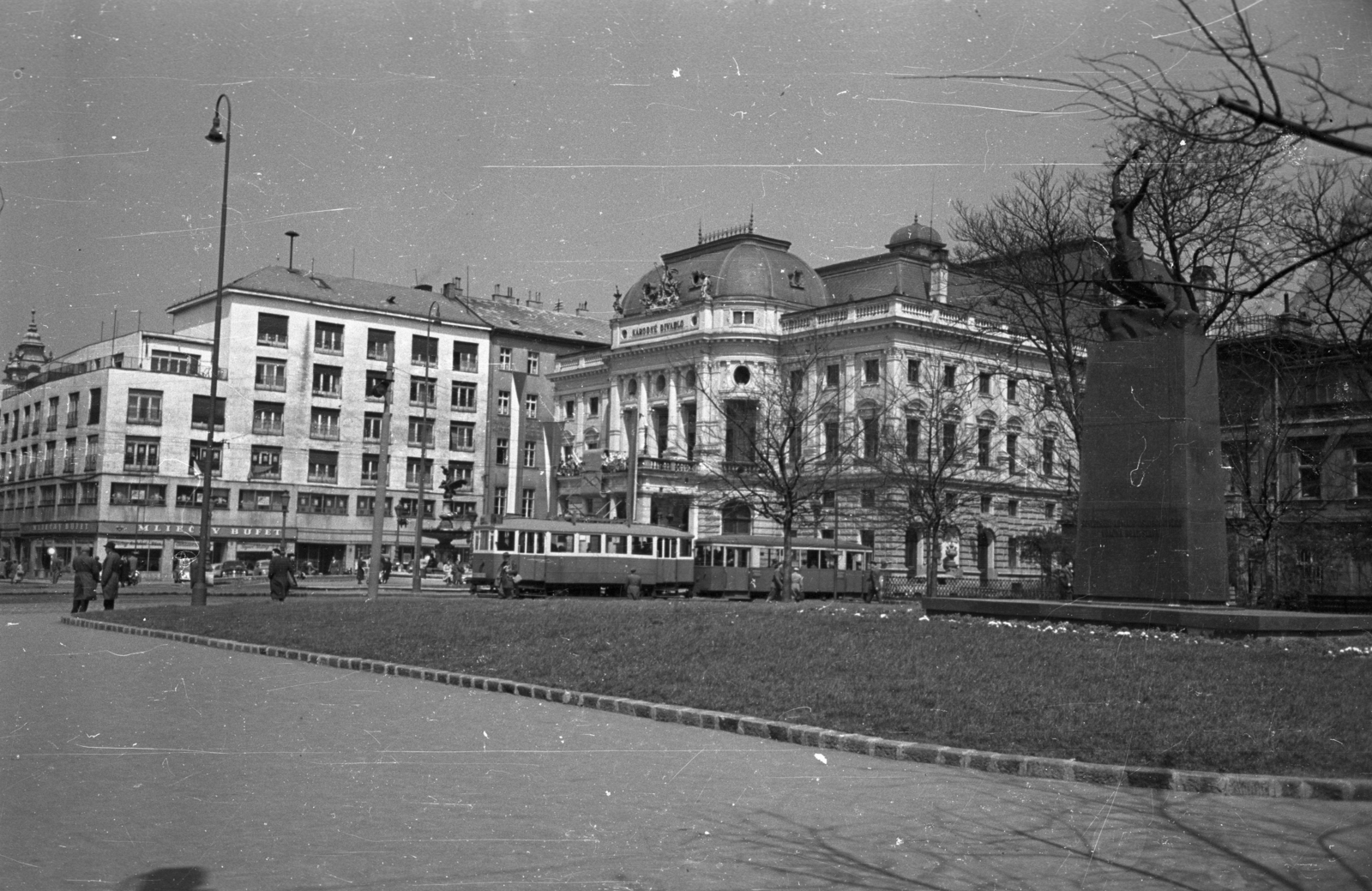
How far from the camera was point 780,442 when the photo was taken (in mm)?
45781

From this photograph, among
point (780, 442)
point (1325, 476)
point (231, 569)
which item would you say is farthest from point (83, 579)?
point (1325, 476)

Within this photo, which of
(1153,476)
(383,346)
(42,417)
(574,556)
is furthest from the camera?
(383,346)

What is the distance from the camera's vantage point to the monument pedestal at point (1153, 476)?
1583cm

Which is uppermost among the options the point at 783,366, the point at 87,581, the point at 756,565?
the point at 783,366

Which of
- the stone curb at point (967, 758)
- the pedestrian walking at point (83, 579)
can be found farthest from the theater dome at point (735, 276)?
the stone curb at point (967, 758)

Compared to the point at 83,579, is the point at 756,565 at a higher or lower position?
higher

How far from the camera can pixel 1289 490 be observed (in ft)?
113

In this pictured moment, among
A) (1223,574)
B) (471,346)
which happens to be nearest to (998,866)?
(1223,574)

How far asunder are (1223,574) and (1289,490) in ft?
68.4

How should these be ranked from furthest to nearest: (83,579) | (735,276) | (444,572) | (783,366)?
(735,276) < (444,572) < (783,366) < (83,579)

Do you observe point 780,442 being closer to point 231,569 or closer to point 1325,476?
point 1325,476

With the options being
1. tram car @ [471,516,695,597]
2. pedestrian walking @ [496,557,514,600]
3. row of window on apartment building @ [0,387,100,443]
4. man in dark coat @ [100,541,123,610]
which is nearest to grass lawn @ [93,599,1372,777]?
man in dark coat @ [100,541,123,610]

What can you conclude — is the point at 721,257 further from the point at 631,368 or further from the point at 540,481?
the point at 540,481

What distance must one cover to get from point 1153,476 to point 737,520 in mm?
51420
